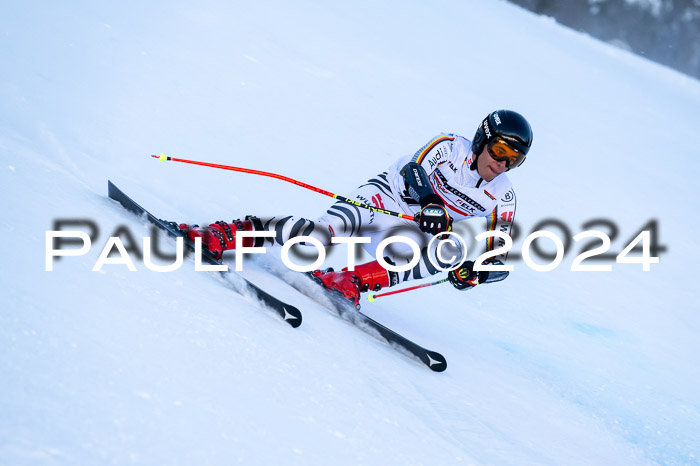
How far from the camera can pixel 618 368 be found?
13.4 feet

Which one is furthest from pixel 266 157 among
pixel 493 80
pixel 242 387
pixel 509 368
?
pixel 493 80

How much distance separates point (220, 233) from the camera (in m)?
3.20

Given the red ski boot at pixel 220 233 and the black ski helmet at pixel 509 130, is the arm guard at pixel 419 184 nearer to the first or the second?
the black ski helmet at pixel 509 130

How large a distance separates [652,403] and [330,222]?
2.04m

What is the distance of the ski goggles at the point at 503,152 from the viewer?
3.28m

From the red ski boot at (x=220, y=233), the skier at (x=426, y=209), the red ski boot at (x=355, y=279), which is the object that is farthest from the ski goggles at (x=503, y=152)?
the red ski boot at (x=220, y=233)

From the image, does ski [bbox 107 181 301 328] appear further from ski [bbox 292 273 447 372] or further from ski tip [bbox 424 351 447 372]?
ski tip [bbox 424 351 447 372]

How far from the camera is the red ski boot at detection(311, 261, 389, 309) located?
10.7 ft

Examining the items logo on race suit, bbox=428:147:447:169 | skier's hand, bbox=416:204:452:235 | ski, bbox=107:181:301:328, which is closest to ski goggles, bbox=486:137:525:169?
logo on race suit, bbox=428:147:447:169

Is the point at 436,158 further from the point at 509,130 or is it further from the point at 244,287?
the point at 244,287

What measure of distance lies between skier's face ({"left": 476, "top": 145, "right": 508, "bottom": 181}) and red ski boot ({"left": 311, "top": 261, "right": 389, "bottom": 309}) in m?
0.72

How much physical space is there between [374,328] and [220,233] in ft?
2.82

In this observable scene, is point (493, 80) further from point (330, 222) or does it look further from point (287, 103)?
point (330, 222)

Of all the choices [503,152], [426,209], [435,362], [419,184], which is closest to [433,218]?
[426,209]
